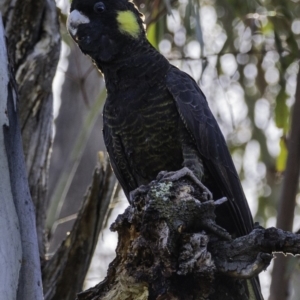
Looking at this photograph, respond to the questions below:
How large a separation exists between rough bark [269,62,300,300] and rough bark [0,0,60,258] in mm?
1098

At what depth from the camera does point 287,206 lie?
3039 mm

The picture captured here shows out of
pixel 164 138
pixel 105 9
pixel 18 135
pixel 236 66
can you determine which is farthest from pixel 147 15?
pixel 18 135

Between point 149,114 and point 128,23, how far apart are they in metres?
0.44

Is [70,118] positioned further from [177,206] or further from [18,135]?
[177,206]

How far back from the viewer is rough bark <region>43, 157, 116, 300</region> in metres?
2.75

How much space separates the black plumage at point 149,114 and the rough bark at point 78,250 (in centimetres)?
16

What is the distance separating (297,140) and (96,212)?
1051 millimetres

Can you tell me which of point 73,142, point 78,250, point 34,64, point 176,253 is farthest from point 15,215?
point 73,142

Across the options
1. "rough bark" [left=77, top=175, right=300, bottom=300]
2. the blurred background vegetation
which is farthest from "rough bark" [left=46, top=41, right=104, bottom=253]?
"rough bark" [left=77, top=175, right=300, bottom=300]

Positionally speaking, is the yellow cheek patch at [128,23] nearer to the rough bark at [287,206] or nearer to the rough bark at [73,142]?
the rough bark at [287,206]

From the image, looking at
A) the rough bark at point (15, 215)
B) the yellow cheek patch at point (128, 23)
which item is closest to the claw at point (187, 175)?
the rough bark at point (15, 215)

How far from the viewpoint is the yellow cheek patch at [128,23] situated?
9.07 ft

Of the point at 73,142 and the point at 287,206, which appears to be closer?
the point at 287,206

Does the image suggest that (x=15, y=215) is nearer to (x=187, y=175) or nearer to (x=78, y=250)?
(x=187, y=175)
